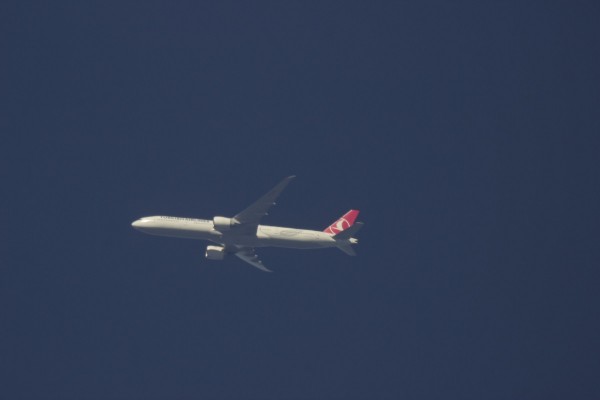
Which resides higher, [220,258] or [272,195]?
[272,195]

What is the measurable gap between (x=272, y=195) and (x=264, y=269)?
14025 millimetres

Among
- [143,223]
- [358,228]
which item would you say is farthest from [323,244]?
[143,223]

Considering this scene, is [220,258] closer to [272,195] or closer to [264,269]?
[264,269]

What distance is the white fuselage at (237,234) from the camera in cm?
8325

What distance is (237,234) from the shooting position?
8412 cm

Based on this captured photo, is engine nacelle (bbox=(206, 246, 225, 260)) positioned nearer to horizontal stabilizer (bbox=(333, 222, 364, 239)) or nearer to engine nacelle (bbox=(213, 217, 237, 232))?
engine nacelle (bbox=(213, 217, 237, 232))

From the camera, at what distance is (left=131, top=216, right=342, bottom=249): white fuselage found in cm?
8325

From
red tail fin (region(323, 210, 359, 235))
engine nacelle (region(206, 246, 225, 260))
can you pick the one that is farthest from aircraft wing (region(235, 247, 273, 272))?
red tail fin (region(323, 210, 359, 235))

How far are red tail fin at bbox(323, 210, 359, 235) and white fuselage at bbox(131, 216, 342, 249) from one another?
3.91m

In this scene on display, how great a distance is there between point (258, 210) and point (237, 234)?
3514 mm

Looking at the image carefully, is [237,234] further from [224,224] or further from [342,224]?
[342,224]

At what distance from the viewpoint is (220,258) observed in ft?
297

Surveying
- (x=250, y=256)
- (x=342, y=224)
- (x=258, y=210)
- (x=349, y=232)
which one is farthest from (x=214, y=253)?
(x=349, y=232)

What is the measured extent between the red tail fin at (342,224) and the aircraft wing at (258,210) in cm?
792
